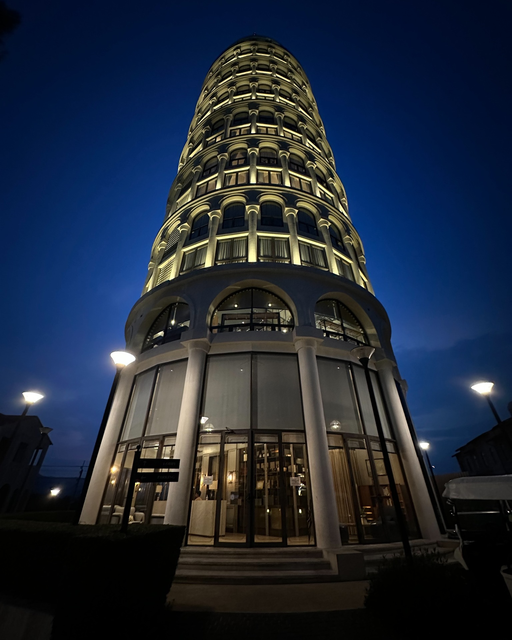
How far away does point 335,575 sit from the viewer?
27.6ft

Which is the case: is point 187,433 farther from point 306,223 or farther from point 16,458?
point 16,458

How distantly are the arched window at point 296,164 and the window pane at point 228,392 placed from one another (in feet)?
58.9

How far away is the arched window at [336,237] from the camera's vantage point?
2095cm

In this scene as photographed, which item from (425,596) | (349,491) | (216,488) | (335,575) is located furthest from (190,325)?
(425,596)

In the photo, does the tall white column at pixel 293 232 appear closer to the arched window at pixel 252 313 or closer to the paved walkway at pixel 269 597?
the arched window at pixel 252 313

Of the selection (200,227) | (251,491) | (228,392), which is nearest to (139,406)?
(228,392)

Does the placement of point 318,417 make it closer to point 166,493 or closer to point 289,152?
point 166,493

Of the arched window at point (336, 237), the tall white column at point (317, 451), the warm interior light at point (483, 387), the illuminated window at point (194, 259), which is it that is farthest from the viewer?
the arched window at point (336, 237)

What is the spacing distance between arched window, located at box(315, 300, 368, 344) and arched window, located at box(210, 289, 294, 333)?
1.96 meters

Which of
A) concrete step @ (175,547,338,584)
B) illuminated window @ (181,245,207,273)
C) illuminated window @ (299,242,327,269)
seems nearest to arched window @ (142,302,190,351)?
illuminated window @ (181,245,207,273)

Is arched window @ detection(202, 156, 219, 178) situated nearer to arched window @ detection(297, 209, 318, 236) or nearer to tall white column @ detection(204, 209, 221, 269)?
tall white column @ detection(204, 209, 221, 269)

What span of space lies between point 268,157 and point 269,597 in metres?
26.6

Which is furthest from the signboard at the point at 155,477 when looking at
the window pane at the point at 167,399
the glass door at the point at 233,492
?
the window pane at the point at 167,399

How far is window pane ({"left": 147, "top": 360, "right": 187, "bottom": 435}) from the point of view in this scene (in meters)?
13.3
